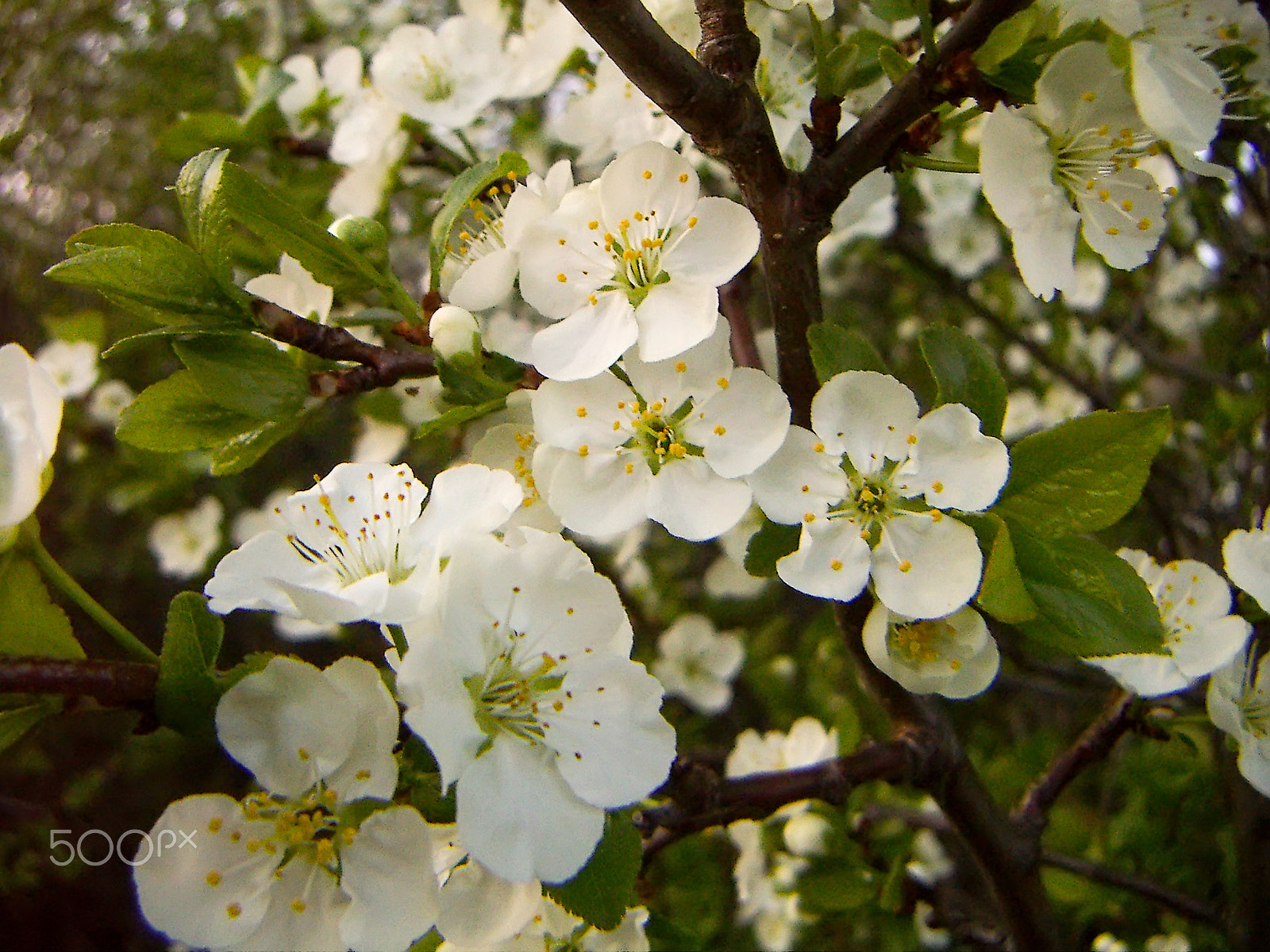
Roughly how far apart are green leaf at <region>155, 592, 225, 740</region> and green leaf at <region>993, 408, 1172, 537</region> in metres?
0.65

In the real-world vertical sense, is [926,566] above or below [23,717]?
below

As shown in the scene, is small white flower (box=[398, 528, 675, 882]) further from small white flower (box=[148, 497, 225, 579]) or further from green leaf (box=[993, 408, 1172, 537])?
small white flower (box=[148, 497, 225, 579])

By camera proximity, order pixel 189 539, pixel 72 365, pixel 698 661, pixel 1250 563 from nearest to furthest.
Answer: pixel 1250 563
pixel 72 365
pixel 698 661
pixel 189 539

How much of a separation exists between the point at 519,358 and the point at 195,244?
30cm

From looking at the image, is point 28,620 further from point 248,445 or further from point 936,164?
point 936,164

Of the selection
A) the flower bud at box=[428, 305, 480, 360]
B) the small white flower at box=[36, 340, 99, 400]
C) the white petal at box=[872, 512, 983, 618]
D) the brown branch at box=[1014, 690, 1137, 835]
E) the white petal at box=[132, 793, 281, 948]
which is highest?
Answer: the flower bud at box=[428, 305, 480, 360]

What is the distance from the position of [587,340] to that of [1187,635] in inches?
29.9

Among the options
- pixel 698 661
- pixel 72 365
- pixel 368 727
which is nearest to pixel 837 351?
pixel 368 727

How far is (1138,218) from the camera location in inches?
35.7

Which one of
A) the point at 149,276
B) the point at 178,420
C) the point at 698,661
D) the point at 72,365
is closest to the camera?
the point at 149,276

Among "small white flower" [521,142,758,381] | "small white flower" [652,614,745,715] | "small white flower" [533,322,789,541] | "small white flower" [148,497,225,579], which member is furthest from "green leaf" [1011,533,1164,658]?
"small white flower" [148,497,225,579]

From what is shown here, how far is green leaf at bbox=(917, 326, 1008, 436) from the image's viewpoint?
0.83 m

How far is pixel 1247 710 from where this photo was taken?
3.50 ft

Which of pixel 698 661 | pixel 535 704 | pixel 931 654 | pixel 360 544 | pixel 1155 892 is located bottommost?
pixel 698 661
